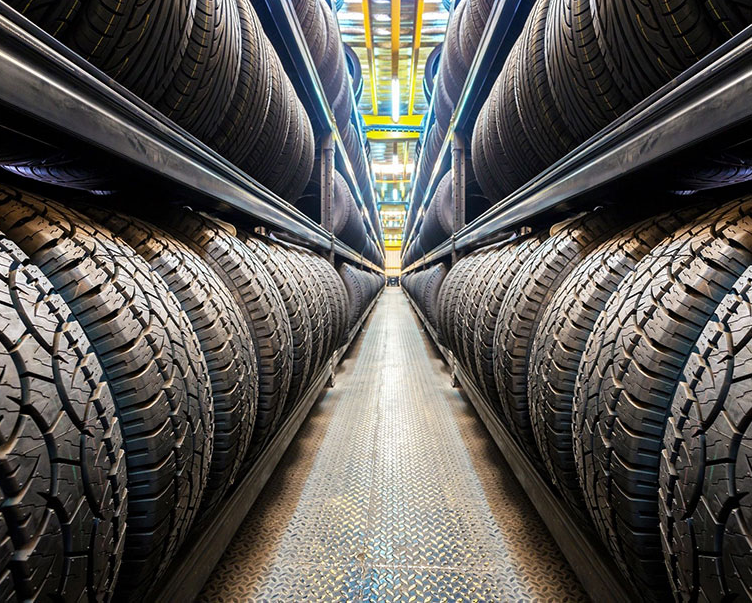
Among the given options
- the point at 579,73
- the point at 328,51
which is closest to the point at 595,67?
the point at 579,73

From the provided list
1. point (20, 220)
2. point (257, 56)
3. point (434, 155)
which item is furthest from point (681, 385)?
point (434, 155)

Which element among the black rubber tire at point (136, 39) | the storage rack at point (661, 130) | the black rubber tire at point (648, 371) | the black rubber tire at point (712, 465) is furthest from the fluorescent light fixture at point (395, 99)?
the black rubber tire at point (712, 465)

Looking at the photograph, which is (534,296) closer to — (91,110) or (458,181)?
(91,110)

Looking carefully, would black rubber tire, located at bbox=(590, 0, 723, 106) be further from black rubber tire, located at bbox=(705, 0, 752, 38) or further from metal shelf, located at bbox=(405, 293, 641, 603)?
metal shelf, located at bbox=(405, 293, 641, 603)

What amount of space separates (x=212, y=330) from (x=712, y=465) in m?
0.59

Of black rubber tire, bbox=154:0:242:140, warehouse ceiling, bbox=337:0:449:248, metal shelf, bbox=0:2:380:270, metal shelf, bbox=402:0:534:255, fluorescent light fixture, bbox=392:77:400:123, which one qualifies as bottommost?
metal shelf, bbox=0:2:380:270

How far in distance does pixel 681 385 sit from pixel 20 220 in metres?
0.67

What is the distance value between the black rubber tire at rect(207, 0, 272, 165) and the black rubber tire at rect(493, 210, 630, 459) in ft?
2.46

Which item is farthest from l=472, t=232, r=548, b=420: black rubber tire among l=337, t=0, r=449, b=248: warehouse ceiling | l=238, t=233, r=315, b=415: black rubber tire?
l=337, t=0, r=449, b=248: warehouse ceiling

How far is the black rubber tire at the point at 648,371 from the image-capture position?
382 mm

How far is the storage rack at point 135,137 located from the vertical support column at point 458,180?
59.9 inches

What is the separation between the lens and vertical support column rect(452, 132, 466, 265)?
2236 mm

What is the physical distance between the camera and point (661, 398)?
0.38 meters

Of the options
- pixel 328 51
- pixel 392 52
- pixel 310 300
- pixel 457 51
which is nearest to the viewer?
pixel 310 300
